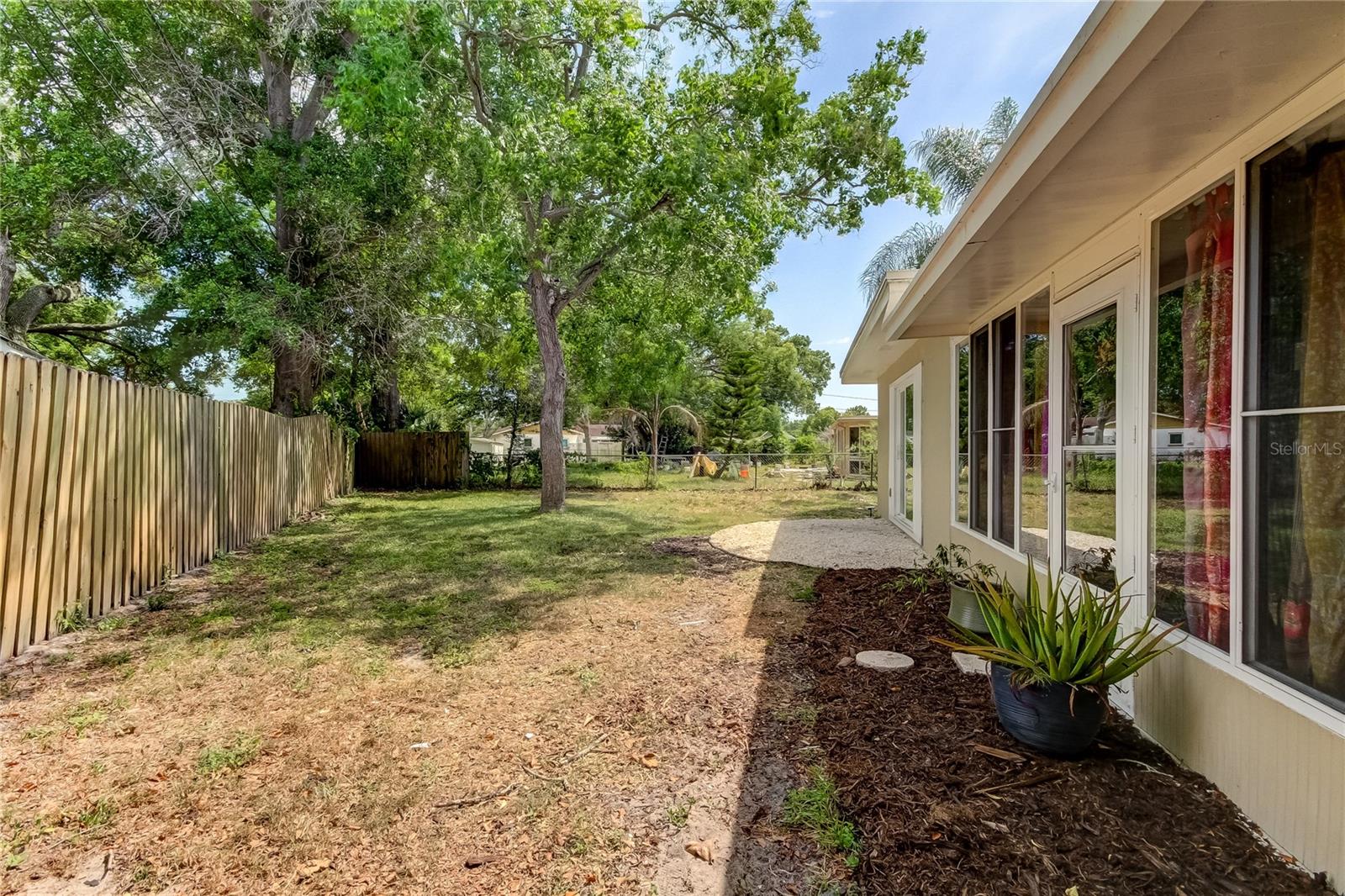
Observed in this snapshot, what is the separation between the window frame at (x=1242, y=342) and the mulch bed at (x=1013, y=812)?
467 mm

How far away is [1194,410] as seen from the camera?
94.7 inches

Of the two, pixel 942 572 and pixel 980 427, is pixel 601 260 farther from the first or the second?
pixel 942 572

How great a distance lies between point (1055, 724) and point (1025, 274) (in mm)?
2825

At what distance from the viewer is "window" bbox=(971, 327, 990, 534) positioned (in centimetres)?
510

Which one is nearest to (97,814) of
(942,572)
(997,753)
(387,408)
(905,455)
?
(997,753)

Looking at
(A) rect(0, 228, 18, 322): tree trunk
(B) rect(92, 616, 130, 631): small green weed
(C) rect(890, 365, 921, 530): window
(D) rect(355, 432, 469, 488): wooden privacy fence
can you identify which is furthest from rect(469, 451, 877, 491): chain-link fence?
(B) rect(92, 616, 130, 631): small green weed

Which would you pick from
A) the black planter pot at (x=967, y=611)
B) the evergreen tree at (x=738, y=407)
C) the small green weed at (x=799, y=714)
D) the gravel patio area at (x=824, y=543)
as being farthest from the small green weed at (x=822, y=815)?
the evergreen tree at (x=738, y=407)

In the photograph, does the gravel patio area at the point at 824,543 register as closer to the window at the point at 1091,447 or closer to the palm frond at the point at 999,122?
the window at the point at 1091,447

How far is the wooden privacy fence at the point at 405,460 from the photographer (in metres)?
15.2

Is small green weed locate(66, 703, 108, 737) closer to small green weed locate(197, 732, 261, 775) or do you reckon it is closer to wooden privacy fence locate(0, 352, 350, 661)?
small green weed locate(197, 732, 261, 775)

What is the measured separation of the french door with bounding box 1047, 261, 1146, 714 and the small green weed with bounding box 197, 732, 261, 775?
11.7 feet

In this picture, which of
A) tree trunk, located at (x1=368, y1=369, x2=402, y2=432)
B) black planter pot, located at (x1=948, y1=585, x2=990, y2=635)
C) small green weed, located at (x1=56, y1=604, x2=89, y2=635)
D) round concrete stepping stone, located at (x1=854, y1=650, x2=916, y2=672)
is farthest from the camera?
tree trunk, located at (x1=368, y1=369, x2=402, y2=432)

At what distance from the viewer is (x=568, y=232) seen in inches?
351

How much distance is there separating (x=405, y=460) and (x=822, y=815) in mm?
15049
